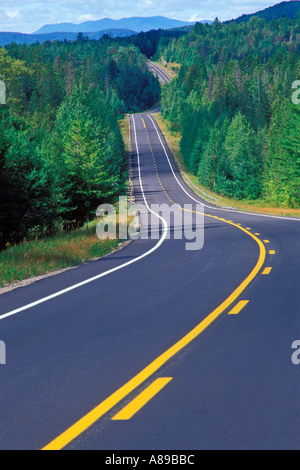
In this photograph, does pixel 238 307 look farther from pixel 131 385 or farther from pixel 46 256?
pixel 46 256

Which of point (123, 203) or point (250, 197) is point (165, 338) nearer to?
point (123, 203)

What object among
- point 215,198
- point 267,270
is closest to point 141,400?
point 267,270

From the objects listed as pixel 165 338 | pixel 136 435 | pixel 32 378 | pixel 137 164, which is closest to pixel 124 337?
pixel 165 338

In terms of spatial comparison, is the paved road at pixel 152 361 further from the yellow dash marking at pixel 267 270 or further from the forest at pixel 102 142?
the forest at pixel 102 142

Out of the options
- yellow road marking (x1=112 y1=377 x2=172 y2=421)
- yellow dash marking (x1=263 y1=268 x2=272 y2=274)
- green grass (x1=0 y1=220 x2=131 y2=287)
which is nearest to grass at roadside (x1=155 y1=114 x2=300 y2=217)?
green grass (x1=0 y1=220 x2=131 y2=287)

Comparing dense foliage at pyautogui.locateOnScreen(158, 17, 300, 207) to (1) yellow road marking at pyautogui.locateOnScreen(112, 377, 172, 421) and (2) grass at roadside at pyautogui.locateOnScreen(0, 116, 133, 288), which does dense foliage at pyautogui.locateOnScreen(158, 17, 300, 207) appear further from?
(1) yellow road marking at pyautogui.locateOnScreen(112, 377, 172, 421)

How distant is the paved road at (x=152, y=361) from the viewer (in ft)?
15.9

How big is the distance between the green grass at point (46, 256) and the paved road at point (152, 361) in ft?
2.93

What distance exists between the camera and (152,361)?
22.7ft

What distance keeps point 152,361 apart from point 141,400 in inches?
51.7

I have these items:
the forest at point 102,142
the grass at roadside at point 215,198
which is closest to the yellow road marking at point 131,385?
the forest at point 102,142

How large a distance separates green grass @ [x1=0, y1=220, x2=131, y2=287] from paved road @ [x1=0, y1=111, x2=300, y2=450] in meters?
0.89

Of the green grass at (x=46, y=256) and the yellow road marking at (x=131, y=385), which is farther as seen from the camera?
the green grass at (x=46, y=256)
